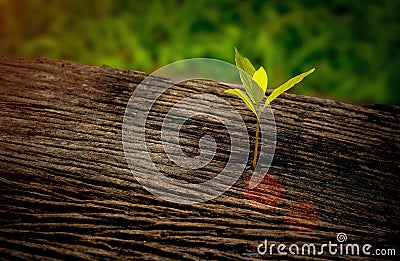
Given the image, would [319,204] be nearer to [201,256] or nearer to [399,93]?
[201,256]

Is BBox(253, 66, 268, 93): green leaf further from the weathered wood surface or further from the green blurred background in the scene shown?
the green blurred background

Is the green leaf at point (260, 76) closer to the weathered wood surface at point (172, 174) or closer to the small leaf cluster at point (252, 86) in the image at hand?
the small leaf cluster at point (252, 86)

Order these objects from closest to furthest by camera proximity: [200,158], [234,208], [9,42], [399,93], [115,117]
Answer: [234,208] → [200,158] → [115,117] → [399,93] → [9,42]

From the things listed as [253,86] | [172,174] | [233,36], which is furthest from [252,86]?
[233,36]

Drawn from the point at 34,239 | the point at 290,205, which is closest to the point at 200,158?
the point at 290,205

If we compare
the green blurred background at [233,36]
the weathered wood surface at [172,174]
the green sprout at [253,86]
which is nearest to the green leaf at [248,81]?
the green sprout at [253,86]
